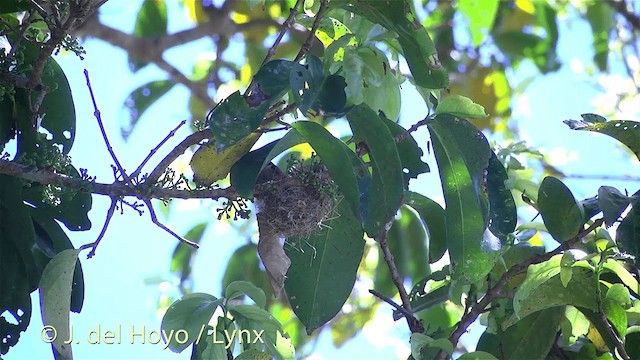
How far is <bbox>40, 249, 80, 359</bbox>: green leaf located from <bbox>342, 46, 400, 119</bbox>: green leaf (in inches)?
16.3

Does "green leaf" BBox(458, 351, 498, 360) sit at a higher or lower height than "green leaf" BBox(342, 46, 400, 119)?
lower

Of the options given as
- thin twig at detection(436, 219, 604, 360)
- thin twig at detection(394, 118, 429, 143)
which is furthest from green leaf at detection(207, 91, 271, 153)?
thin twig at detection(436, 219, 604, 360)

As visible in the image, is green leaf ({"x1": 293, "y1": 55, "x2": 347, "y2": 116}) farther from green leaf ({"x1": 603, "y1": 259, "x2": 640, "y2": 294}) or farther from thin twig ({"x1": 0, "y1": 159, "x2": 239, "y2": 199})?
green leaf ({"x1": 603, "y1": 259, "x2": 640, "y2": 294})

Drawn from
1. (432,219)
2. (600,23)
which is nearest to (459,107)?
(432,219)

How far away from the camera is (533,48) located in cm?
289

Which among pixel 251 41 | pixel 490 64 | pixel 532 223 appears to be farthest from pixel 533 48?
pixel 532 223

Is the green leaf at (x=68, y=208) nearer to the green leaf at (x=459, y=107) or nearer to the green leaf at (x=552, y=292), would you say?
the green leaf at (x=459, y=107)

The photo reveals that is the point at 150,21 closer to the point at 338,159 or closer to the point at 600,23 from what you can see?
the point at 600,23

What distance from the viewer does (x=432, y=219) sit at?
130 cm

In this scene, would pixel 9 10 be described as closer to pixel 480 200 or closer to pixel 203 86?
pixel 480 200

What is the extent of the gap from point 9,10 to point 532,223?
85cm

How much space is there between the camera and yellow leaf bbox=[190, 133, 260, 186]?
109cm

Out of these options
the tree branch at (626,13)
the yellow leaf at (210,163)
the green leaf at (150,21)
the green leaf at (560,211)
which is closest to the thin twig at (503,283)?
the green leaf at (560,211)

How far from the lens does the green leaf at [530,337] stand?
132cm
